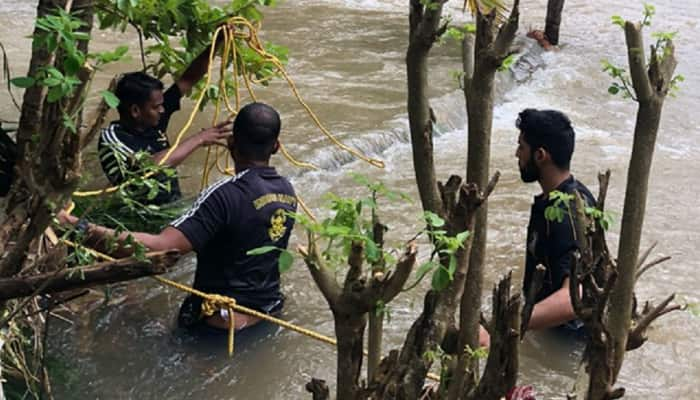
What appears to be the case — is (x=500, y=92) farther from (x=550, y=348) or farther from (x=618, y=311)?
(x=618, y=311)

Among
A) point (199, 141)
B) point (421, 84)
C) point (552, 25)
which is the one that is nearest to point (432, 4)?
point (421, 84)

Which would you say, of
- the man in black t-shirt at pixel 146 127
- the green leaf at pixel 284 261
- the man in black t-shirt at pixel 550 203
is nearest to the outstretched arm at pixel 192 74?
the man in black t-shirt at pixel 146 127

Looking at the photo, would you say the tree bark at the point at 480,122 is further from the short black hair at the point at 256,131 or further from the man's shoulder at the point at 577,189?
the short black hair at the point at 256,131

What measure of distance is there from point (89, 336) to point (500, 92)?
21.4 feet

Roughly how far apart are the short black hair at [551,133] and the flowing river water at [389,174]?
109 centimetres

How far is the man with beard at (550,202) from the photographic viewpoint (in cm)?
385

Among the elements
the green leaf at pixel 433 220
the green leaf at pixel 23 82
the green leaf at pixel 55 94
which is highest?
the green leaf at pixel 23 82

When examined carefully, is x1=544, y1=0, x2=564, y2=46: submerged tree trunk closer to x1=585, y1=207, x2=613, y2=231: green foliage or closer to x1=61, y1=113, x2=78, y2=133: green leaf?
x1=585, y1=207, x2=613, y2=231: green foliage

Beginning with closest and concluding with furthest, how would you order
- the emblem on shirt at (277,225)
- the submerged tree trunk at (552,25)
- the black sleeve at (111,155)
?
the black sleeve at (111,155) < the emblem on shirt at (277,225) < the submerged tree trunk at (552,25)

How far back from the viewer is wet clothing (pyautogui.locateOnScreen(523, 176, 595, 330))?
387 centimetres

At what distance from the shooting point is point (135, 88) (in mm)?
4906

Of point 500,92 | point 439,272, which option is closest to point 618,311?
point 439,272

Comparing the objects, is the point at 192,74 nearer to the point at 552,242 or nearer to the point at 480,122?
the point at 552,242

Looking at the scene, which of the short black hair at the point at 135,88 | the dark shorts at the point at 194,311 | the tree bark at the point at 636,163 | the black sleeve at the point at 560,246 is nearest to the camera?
the tree bark at the point at 636,163
